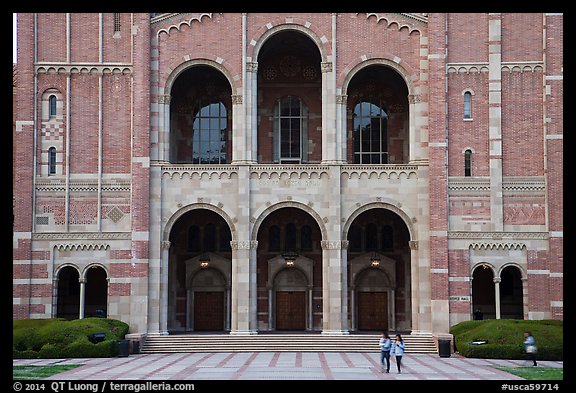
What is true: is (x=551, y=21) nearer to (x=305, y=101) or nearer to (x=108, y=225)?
(x=305, y=101)

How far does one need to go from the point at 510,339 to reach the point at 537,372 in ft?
21.2

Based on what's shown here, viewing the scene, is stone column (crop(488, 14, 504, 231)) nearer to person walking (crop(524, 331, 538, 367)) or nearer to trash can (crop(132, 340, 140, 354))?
person walking (crop(524, 331, 538, 367))

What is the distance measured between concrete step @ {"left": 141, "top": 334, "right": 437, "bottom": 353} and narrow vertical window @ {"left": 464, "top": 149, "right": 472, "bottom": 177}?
7994mm

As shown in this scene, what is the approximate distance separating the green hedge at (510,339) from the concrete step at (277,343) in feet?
8.26

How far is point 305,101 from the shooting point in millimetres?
44125

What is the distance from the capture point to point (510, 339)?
109 feet

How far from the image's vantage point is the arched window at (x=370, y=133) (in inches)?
1742

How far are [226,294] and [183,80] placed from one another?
11.9m

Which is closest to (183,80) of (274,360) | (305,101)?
(305,101)

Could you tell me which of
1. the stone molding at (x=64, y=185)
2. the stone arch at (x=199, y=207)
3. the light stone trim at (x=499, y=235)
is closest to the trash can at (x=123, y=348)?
the stone arch at (x=199, y=207)

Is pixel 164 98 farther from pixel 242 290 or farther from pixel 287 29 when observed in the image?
pixel 242 290

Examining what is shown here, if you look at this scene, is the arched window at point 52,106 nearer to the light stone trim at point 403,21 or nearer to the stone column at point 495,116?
the light stone trim at point 403,21

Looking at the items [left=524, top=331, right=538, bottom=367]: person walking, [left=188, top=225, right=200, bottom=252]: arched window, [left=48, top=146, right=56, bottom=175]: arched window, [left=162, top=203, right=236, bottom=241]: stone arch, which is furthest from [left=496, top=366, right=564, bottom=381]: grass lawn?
[left=48, top=146, right=56, bottom=175]: arched window

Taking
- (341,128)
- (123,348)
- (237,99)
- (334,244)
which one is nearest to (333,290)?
(334,244)
